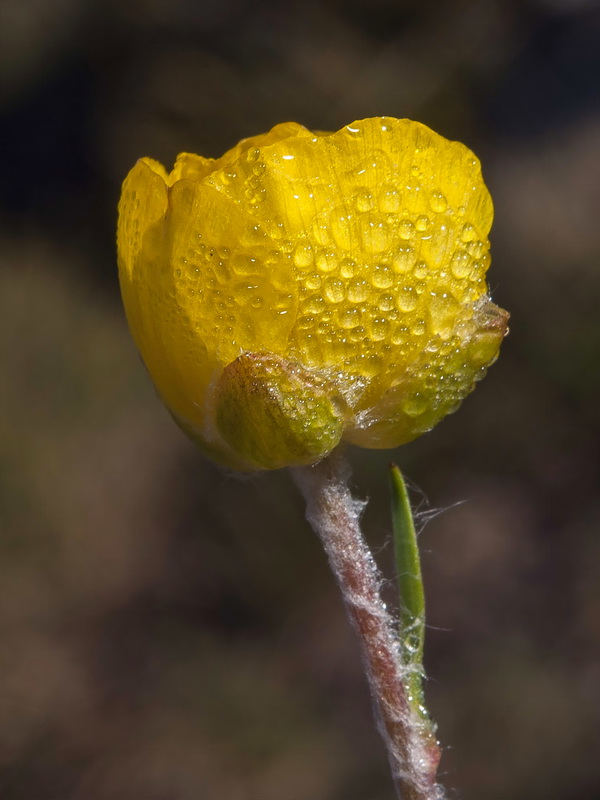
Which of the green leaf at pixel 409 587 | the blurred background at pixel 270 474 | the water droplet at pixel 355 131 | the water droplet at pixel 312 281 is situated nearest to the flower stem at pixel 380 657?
the green leaf at pixel 409 587

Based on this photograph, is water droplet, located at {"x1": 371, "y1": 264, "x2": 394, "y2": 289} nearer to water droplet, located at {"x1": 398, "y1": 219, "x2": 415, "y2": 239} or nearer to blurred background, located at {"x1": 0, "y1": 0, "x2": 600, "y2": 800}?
water droplet, located at {"x1": 398, "y1": 219, "x2": 415, "y2": 239}

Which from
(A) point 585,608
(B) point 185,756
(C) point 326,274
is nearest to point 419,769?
(C) point 326,274

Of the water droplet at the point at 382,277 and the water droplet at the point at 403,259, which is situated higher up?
the water droplet at the point at 403,259

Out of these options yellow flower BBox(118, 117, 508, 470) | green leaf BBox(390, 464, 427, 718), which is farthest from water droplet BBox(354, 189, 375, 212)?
green leaf BBox(390, 464, 427, 718)

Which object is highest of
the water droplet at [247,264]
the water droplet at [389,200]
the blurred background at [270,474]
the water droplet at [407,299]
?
the water droplet at [389,200]

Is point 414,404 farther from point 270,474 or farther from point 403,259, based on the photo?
point 270,474

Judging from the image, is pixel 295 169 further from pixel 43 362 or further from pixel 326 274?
pixel 43 362

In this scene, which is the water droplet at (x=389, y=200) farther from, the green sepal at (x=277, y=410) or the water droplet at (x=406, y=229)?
the green sepal at (x=277, y=410)
